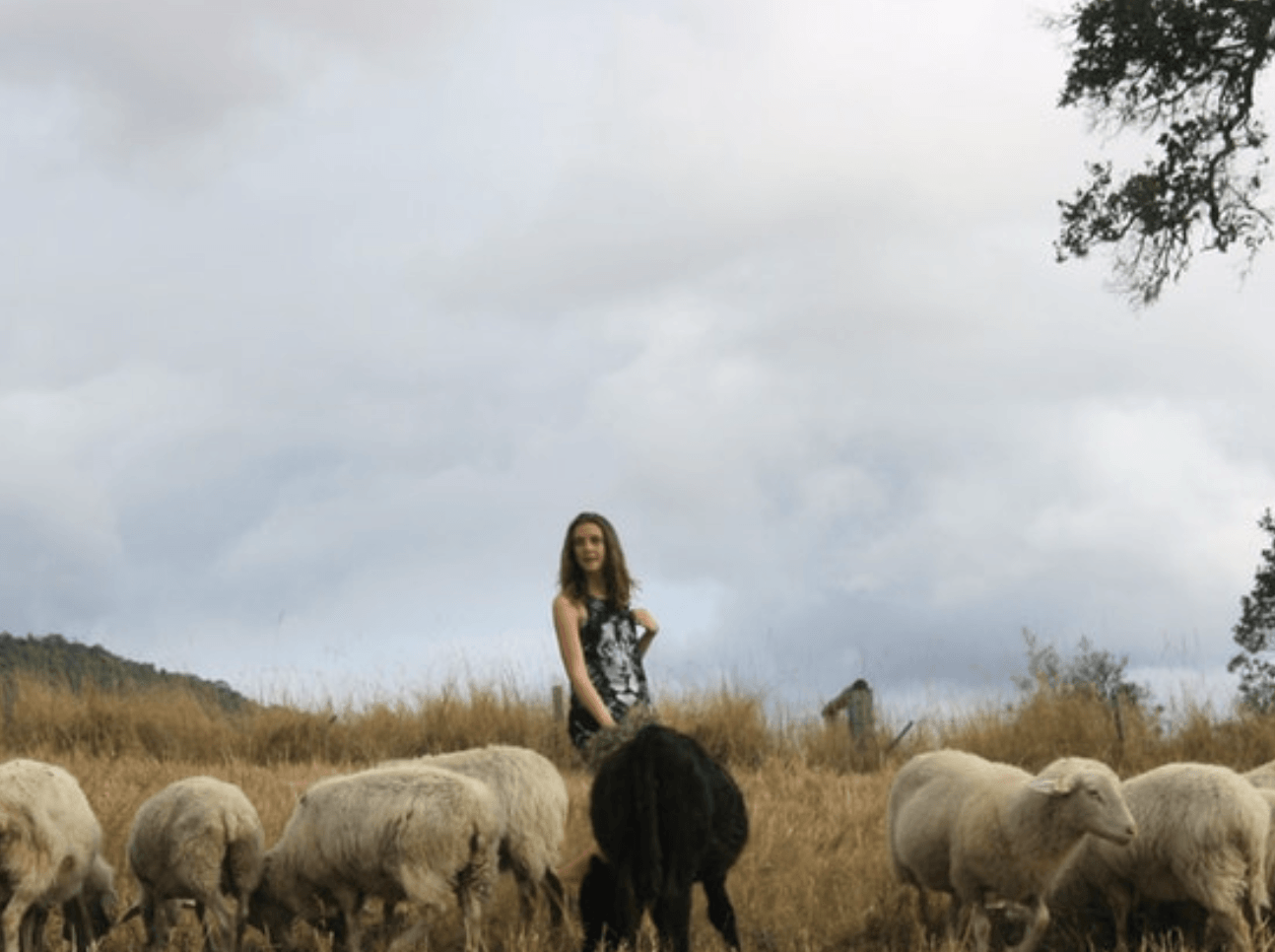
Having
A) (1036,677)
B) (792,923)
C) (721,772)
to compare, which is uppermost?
(1036,677)

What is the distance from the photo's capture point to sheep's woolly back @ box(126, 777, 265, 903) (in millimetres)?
8234

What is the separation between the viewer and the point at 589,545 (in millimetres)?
9406

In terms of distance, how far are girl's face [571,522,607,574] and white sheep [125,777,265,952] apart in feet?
7.18

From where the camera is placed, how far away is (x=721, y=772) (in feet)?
25.5

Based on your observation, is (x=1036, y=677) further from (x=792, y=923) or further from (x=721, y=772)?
(x=721, y=772)

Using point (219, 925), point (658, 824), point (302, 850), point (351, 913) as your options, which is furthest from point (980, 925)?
point (219, 925)

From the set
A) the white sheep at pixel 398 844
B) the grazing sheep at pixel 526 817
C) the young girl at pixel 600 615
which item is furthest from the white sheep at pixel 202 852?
the young girl at pixel 600 615

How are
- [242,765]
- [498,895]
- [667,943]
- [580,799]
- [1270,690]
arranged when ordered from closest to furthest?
1. [667,943]
2. [498,895]
3. [580,799]
4. [242,765]
5. [1270,690]

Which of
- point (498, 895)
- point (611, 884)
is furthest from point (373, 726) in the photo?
point (611, 884)

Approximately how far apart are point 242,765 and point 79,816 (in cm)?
968

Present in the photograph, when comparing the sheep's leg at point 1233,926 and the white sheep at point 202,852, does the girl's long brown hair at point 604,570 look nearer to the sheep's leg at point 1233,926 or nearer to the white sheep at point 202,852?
the white sheep at point 202,852

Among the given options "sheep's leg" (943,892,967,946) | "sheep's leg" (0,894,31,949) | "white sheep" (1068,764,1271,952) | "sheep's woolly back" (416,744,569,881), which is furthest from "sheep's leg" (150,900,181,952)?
"white sheep" (1068,764,1271,952)

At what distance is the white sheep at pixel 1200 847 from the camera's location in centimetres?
806

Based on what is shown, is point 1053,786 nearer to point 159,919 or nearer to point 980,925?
point 980,925
